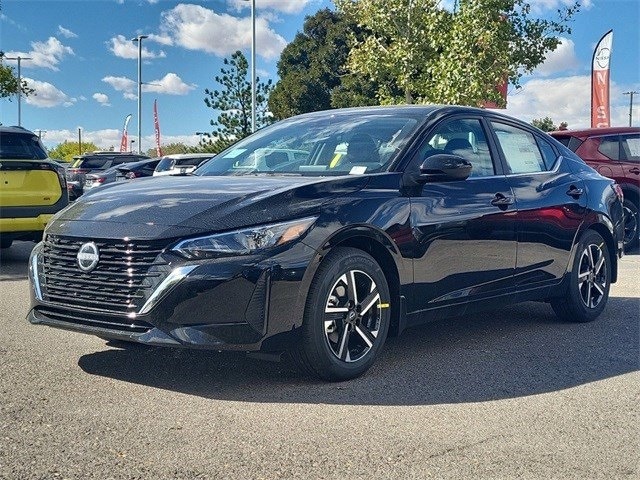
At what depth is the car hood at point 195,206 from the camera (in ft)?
14.0

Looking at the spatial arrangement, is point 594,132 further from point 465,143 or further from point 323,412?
point 323,412

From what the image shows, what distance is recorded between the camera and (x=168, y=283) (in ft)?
13.6

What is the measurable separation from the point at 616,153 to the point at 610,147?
0.14 metres

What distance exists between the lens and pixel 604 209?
6930 millimetres

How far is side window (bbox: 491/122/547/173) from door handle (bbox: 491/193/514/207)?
0.33m

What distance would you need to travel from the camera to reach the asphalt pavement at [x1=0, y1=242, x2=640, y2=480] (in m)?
3.41

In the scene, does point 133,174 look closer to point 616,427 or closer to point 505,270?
point 505,270

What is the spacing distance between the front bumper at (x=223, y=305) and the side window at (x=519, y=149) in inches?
95.4

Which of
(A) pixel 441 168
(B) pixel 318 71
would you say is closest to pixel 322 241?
(A) pixel 441 168

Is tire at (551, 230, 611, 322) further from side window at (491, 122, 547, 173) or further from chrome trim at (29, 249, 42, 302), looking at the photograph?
chrome trim at (29, 249, 42, 302)


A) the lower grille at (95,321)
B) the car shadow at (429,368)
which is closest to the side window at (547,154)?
the car shadow at (429,368)

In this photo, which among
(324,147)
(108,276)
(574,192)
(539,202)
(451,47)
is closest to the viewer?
(108,276)

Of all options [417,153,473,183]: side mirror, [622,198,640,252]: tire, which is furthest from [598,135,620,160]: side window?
[417,153,473,183]: side mirror

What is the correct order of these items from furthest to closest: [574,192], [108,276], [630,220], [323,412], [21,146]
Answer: [630,220], [21,146], [574,192], [108,276], [323,412]
